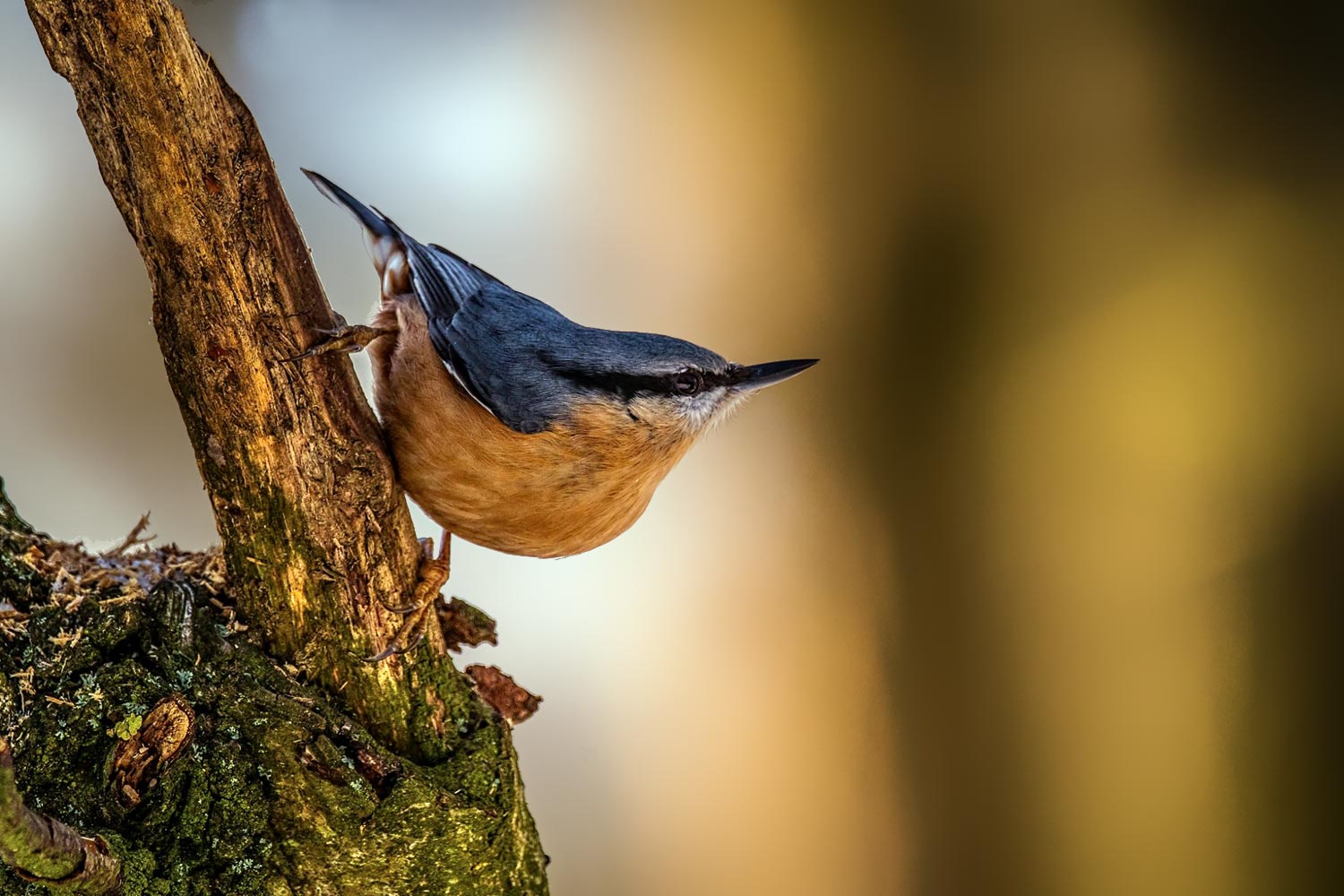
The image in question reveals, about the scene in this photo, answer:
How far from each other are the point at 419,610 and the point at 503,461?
323mm

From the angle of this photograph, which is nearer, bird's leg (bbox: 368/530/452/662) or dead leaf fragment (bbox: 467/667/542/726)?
bird's leg (bbox: 368/530/452/662)

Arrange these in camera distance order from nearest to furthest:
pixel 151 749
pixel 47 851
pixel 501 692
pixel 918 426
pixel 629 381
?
pixel 47 851
pixel 151 749
pixel 501 692
pixel 629 381
pixel 918 426

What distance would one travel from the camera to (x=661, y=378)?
194 cm

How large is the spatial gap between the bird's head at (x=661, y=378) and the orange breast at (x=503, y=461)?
0.03 m

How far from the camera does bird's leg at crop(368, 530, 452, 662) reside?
164cm

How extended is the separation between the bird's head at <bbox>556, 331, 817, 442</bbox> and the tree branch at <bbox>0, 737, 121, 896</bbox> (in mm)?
1072

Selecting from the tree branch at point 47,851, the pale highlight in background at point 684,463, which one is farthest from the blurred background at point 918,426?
the tree branch at point 47,851

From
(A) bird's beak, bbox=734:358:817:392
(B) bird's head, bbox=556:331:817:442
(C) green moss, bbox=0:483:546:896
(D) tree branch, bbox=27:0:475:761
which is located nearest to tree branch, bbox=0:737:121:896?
(C) green moss, bbox=0:483:546:896

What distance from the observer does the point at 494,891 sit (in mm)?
1601

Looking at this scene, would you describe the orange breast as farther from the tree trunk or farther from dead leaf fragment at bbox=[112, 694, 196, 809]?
dead leaf fragment at bbox=[112, 694, 196, 809]

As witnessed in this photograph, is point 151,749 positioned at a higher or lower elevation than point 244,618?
lower

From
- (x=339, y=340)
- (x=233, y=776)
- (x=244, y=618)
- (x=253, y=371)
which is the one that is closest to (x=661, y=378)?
(x=339, y=340)

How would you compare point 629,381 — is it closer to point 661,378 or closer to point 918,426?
point 661,378

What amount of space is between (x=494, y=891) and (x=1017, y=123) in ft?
8.30
